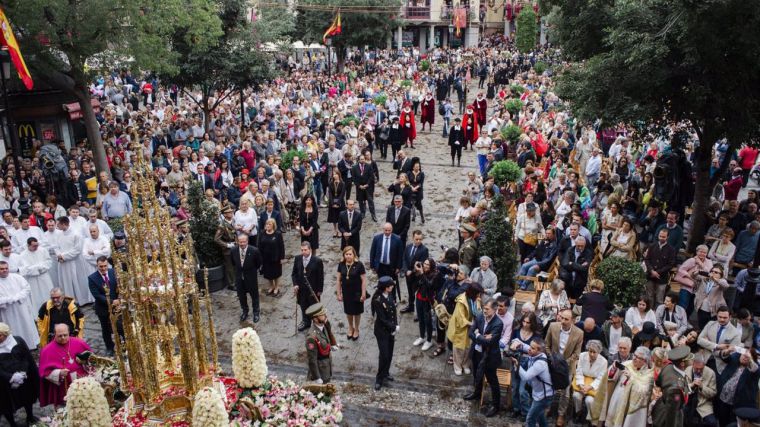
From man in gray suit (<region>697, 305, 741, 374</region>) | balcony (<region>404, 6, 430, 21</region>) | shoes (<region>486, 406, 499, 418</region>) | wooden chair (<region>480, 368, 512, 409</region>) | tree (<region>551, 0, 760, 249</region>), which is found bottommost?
shoes (<region>486, 406, 499, 418</region>)

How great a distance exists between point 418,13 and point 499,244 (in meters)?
67.1

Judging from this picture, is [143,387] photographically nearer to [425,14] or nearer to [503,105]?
[503,105]

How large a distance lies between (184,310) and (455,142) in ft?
52.5

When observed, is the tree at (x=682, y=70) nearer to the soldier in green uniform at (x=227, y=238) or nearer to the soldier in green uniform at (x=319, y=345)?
the soldier in green uniform at (x=319, y=345)

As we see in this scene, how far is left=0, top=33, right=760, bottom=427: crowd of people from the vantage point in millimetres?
8570

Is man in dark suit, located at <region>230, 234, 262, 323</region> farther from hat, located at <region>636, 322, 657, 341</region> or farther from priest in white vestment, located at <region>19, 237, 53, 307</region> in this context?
hat, located at <region>636, 322, 657, 341</region>

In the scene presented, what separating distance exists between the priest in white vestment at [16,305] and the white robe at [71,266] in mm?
1383

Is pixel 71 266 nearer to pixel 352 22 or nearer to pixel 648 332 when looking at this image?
pixel 648 332

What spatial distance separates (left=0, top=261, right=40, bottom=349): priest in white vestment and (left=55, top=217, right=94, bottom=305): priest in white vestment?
1375mm

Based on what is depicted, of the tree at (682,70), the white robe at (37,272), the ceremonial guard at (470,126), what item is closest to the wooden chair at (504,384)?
the tree at (682,70)

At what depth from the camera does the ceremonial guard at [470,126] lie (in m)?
22.2

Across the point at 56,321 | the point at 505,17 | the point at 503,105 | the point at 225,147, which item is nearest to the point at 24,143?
the point at 225,147

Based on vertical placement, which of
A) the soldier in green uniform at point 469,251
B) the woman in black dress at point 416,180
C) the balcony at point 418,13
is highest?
the balcony at point 418,13

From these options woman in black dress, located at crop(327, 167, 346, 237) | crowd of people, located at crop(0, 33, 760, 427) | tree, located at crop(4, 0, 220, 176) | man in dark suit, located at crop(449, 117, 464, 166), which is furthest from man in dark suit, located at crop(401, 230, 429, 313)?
man in dark suit, located at crop(449, 117, 464, 166)
